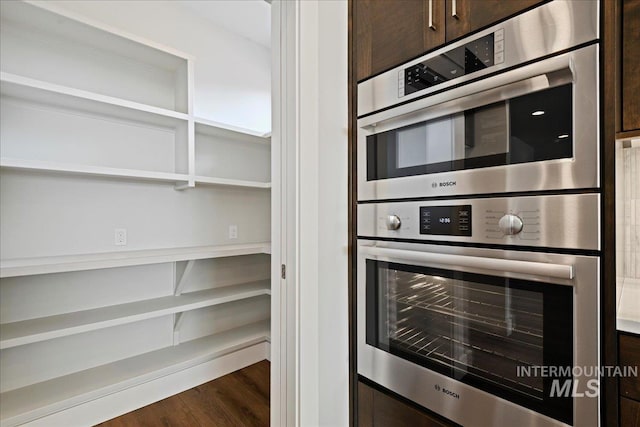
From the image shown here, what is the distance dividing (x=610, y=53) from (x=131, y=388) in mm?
2625

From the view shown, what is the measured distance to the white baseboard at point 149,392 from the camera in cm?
171

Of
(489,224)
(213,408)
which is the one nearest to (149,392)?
(213,408)

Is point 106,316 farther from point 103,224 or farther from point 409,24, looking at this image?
point 409,24

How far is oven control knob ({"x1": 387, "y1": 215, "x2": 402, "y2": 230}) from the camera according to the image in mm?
1106

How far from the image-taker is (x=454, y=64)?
0.97 meters

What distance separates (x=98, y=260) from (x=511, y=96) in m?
2.05

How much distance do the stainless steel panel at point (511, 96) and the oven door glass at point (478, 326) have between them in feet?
0.86

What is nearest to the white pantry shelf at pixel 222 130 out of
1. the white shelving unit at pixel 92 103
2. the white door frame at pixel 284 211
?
the white shelving unit at pixel 92 103

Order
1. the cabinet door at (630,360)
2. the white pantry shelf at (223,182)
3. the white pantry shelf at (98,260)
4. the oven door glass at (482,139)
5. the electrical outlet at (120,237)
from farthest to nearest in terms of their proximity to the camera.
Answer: the white pantry shelf at (223,182), the electrical outlet at (120,237), the white pantry shelf at (98,260), the oven door glass at (482,139), the cabinet door at (630,360)

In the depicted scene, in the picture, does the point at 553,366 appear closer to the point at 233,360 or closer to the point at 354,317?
the point at 354,317

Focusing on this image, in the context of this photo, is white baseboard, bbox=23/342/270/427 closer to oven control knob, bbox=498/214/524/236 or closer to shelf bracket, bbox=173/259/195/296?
shelf bracket, bbox=173/259/195/296

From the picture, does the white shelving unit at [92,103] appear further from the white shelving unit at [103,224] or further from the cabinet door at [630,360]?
the cabinet door at [630,360]

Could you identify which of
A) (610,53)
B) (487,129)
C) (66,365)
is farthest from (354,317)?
(66,365)

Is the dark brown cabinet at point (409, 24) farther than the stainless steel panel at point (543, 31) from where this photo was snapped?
Yes
